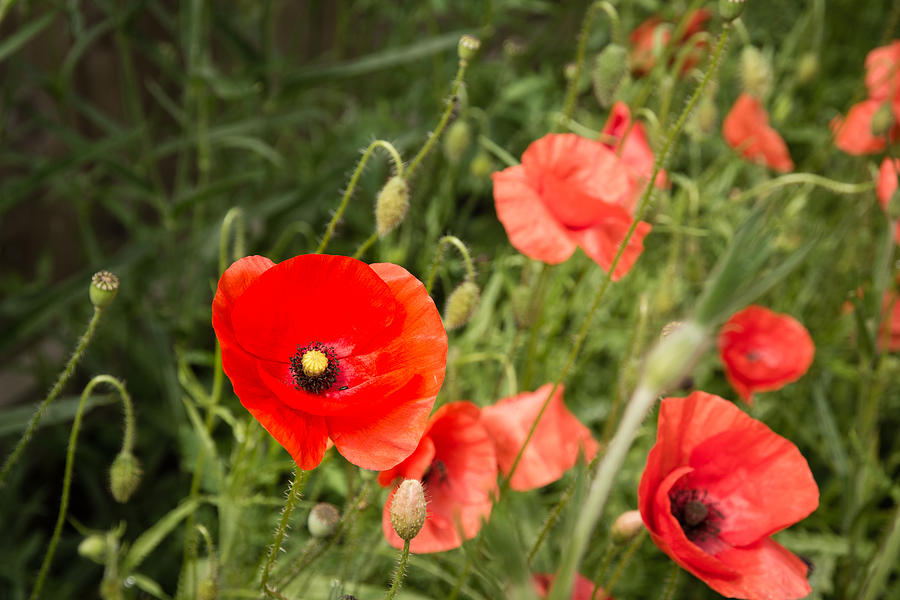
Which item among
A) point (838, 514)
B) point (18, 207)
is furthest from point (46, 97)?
point (838, 514)

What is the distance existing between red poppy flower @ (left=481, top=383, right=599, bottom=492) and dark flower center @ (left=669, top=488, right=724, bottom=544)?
0.51 ft

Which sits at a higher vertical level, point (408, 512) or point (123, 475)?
point (408, 512)

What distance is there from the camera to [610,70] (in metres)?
1.46

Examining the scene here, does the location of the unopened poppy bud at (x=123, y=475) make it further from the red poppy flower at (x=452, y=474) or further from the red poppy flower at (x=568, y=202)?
the red poppy flower at (x=568, y=202)

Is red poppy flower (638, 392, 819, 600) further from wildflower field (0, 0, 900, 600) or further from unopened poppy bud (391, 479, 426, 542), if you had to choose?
unopened poppy bud (391, 479, 426, 542)

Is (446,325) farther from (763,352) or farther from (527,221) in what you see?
(763,352)

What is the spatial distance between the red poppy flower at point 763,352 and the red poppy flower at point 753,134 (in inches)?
16.2

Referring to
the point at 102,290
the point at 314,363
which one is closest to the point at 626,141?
the point at 314,363

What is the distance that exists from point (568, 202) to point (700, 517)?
475mm

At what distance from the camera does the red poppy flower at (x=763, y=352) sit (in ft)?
5.41

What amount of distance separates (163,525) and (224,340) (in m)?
0.48

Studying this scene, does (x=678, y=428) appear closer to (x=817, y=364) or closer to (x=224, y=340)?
(x=224, y=340)

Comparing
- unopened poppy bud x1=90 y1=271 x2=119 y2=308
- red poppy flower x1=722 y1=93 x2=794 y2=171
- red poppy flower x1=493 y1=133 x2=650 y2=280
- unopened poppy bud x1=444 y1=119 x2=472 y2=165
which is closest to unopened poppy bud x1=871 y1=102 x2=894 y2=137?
red poppy flower x1=722 y1=93 x2=794 y2=171

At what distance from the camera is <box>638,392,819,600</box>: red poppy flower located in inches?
35.2
